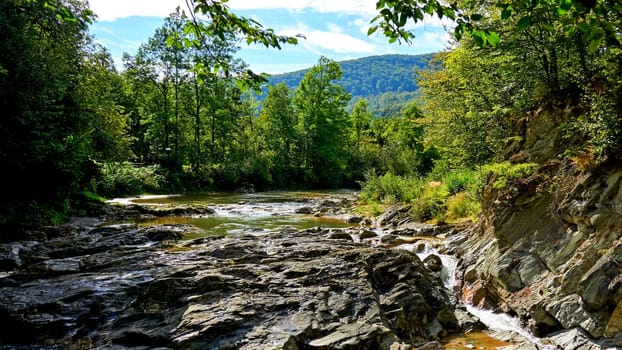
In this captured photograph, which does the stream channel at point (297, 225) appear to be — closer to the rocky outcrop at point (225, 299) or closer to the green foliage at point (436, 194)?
the rocky outcrop at point (225, 299)

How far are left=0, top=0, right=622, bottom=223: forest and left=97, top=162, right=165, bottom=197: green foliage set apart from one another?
0.42 feet

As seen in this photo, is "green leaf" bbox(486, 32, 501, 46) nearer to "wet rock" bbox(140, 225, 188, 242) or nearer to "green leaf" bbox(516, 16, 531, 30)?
"green leaf" bbox(516, 16, 531, 30)

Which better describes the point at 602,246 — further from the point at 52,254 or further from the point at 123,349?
the point at 52,254

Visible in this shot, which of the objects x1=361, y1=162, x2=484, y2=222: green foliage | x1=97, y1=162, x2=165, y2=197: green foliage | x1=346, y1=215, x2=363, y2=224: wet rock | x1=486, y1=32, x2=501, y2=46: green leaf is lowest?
x1=346, y1=215, x2=363, y2=224: wet rock

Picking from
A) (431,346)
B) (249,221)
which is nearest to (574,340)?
(431,346)

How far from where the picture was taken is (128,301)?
22.8ft

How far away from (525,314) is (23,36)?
633 inches

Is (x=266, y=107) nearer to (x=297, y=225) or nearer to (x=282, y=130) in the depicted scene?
(x=282, y=130)

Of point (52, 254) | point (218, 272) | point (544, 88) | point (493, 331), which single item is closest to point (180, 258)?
point (218, 272)

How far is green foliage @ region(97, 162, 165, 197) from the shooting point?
2723 cm

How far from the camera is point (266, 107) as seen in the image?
50.7 m

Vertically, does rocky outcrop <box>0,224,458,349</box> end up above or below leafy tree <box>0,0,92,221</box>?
below

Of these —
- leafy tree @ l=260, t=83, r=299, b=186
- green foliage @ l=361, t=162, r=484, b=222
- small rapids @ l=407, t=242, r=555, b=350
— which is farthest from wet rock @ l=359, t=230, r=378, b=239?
leafy tree @ l=260, t=83, r=299, b=186

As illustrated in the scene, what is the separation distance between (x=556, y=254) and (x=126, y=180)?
28644 millimetres
